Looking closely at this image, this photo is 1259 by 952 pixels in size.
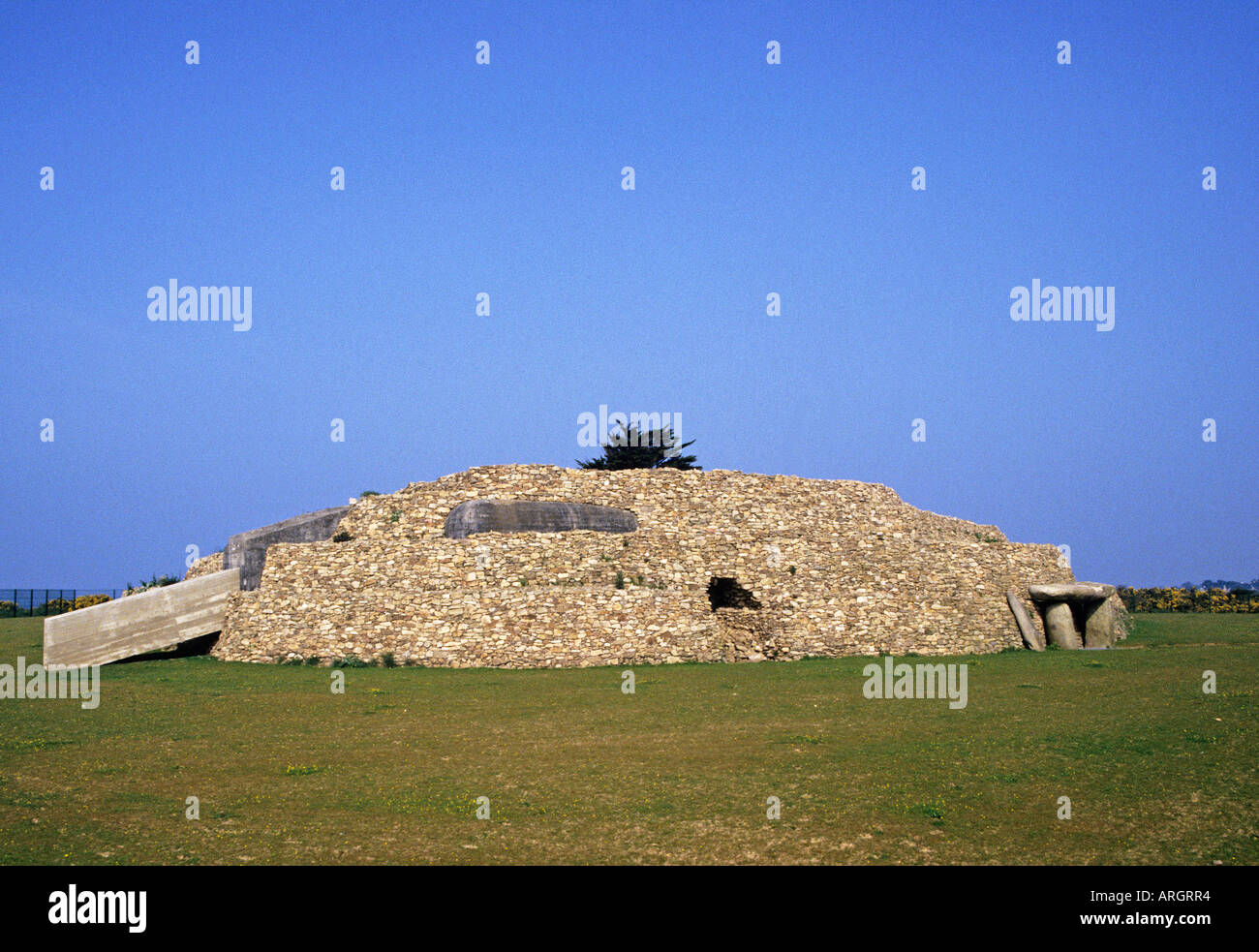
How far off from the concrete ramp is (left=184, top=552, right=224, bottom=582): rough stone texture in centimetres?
804

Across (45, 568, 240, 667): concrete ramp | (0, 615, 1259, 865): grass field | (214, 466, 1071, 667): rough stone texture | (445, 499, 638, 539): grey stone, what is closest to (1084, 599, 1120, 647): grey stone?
(214, 466, 1071, 667): rough stone texture

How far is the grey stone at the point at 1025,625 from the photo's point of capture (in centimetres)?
3053

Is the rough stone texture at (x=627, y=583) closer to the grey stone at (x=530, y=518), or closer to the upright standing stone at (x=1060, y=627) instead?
the grey stone at (x=530, y=518)

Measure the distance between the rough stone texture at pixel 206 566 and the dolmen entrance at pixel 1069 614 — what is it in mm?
29306

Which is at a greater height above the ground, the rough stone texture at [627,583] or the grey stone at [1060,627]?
the rough stone texture at [627,583]

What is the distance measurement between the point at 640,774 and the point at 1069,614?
23953mm

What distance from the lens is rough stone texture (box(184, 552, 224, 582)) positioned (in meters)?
37.8

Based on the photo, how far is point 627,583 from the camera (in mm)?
28453

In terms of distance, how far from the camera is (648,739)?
14953 millimetres

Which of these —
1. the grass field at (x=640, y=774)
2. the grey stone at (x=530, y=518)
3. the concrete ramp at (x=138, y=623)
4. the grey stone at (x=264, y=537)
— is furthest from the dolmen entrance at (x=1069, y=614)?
the concrete ramp at (x=138, y=623)

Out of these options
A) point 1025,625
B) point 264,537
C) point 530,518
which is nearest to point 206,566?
point 264,537
